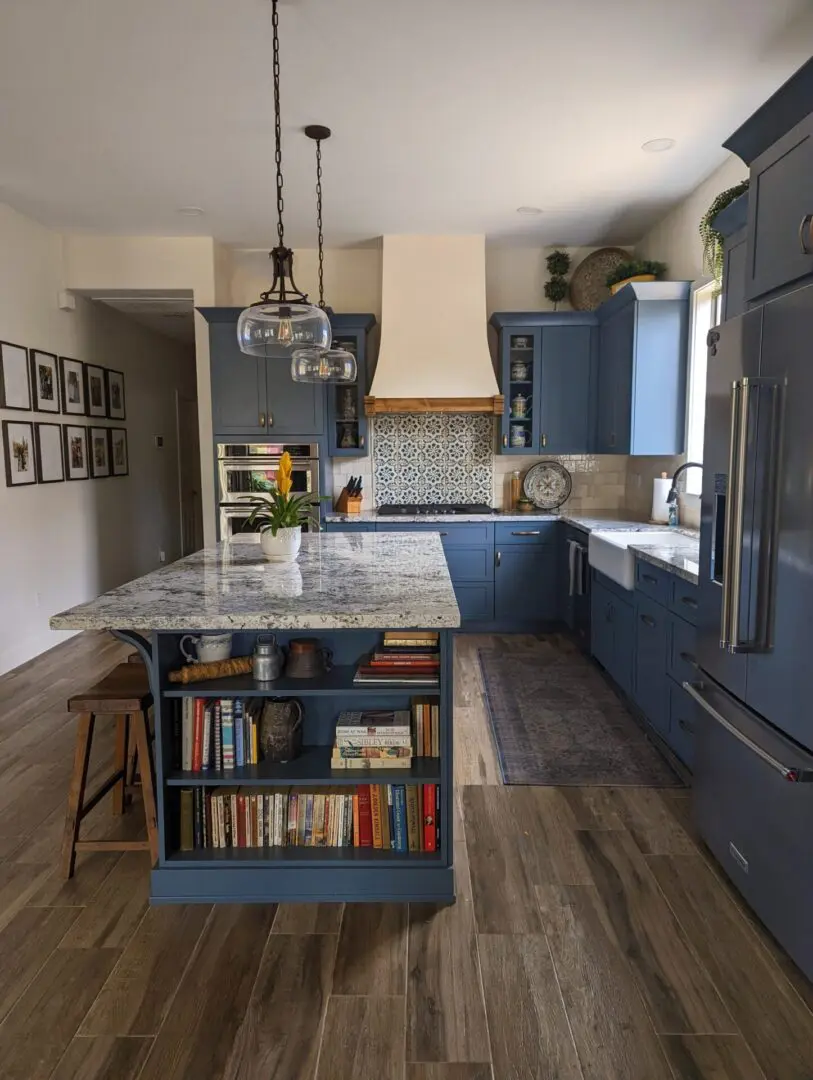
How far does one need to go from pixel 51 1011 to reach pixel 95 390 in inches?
187

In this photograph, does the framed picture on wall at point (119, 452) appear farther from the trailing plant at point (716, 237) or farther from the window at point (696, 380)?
the trailing plant at point (716, 237)

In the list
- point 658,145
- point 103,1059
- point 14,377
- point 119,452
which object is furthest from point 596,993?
point 119,452

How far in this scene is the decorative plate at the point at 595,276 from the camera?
5.00 meters

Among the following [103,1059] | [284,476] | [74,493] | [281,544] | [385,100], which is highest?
[385,100]

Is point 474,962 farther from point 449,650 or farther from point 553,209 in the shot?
point 553,209

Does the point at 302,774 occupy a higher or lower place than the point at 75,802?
higher

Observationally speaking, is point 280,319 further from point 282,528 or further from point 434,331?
point 434,331

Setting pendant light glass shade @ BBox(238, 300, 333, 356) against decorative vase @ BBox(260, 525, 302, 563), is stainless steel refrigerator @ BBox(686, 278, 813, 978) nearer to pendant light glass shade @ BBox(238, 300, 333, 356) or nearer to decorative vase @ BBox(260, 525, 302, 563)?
pendant light glass shade @ BBox(238, 300, 333, 356)

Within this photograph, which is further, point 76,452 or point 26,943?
point 76,452

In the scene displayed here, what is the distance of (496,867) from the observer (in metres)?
2.22

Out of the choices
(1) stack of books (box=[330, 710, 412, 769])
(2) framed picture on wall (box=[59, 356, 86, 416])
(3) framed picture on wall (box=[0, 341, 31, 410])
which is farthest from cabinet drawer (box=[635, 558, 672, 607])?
(2) framed picture on wall (box=[59, 356, 86, 416])

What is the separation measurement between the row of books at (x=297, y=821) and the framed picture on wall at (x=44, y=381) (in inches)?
139

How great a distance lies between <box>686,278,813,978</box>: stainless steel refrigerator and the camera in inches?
65.9

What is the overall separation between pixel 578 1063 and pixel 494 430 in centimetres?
435
